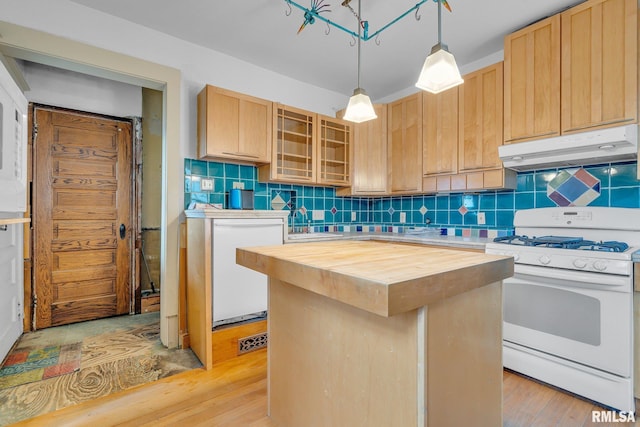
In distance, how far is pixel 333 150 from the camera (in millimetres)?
3535

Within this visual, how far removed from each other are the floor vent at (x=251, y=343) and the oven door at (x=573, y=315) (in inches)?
70.4

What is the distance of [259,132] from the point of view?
9.07 ft

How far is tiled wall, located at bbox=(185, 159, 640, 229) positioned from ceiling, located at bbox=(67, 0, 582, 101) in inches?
42.1

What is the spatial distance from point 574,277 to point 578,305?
0.17 metres

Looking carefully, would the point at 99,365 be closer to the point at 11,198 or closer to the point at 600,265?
the point at 11,198

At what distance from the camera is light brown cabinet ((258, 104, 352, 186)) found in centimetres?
293

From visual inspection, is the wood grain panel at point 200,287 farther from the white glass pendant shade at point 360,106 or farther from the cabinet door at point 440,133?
the cabinet door at point 440,133

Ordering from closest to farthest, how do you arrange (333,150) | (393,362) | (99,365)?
(393,362) → (99,365) → (333,150)

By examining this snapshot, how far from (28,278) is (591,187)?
15.6 ft

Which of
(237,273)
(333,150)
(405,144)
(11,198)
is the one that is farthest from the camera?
(333,150)

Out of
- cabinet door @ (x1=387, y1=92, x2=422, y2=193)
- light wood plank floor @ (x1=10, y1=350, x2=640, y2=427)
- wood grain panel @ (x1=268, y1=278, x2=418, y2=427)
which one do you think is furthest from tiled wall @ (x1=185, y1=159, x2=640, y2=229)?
wood grain panel @ (x1=268, y1=278, x2=418, y2=427)

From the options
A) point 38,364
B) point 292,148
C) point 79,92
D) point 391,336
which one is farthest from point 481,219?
point 79,92

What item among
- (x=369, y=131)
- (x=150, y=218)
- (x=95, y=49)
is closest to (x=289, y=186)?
(x=369, y=131)

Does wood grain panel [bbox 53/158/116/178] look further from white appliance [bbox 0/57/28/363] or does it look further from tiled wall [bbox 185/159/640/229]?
tiled wall [bbox 185/159/640/229]
